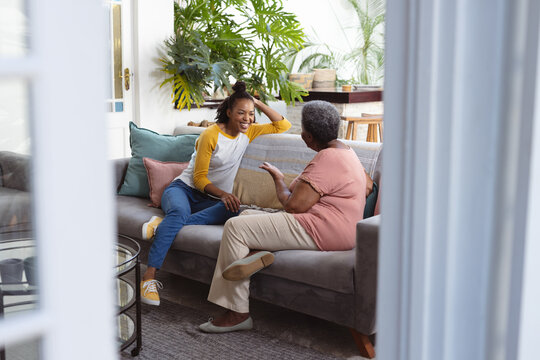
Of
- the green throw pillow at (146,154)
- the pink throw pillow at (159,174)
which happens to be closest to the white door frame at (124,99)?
the green throw pillow at (146,154)

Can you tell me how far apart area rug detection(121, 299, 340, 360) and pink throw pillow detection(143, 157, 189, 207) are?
83cm

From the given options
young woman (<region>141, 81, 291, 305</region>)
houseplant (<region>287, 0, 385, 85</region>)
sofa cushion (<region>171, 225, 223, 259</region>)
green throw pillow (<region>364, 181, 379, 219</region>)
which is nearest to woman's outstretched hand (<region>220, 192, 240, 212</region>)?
young woman (<region>141, 81, 291, 305</region>)

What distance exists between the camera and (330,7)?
29.8 ft

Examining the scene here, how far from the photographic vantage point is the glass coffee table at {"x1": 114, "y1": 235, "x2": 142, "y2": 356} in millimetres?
2297

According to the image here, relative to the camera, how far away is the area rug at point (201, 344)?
2406 mm

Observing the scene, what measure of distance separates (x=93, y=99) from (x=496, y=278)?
652 mm

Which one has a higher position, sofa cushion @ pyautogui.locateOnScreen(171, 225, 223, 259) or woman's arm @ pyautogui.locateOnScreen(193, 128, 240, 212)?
woman's arm @ pyautogui.locateOnScreen(193, 128, 240, 212)

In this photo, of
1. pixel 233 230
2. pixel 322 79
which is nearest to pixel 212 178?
pixel 233 230

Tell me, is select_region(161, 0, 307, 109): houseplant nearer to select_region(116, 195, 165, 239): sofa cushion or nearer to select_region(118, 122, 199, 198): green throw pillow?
select_region(118, 122, 199, 198): green throw pillow

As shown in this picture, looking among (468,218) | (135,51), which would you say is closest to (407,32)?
(468,218)

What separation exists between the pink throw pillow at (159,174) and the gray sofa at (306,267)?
4.3 inches

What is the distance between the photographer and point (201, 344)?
8.26 feet

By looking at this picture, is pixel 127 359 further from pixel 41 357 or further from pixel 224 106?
pixel 41 357

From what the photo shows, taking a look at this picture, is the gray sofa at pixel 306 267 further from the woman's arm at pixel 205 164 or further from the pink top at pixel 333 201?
the woman's arm at pixel 205 164
